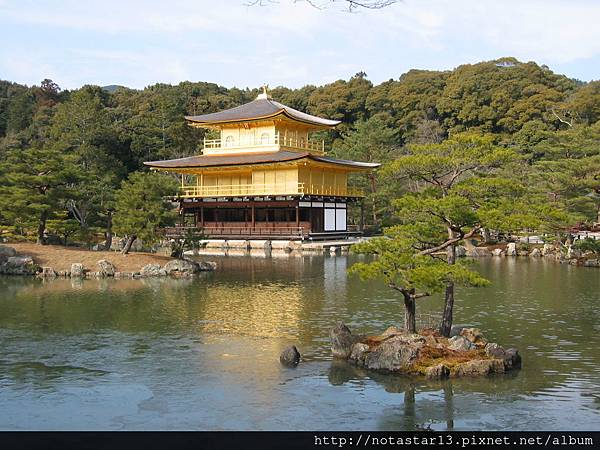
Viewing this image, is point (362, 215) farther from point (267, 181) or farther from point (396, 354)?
point (396, 354)

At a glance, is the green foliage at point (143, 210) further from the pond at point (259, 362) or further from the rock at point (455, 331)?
the rock at point (455, 331)

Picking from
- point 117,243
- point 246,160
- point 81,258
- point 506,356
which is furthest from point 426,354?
point 246,160

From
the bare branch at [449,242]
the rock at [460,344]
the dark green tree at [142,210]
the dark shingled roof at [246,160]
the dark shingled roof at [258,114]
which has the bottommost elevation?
the rock at [460,344]

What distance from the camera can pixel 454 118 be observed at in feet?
230

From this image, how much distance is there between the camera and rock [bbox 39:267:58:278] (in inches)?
980

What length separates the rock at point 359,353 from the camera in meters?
11.8

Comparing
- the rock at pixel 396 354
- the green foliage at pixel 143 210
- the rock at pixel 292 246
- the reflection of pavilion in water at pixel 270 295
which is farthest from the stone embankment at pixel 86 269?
the rock at pixel 396 354

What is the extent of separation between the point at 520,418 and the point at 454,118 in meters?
64.4

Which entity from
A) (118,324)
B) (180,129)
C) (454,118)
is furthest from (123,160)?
(118,324)

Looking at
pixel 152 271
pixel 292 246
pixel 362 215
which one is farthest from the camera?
pixel 362 215

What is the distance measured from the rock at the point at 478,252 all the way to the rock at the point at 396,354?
74.2 feet

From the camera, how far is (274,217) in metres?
43.2

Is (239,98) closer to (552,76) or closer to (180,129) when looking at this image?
(180,129)

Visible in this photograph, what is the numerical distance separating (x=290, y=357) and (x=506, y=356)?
3885mm
